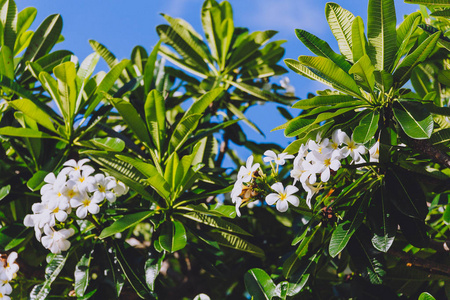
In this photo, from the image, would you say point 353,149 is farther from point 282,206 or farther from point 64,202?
point 64,202

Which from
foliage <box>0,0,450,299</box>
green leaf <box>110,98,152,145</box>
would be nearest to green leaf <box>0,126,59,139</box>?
foliage <box>0,0,450,299</box>

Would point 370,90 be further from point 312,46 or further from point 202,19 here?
point 202,19

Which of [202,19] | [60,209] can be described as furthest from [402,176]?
[202,19]

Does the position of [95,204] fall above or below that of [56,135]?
below

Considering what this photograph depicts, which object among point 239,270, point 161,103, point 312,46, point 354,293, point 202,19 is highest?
point 202,19

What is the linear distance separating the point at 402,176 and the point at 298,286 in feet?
1.77

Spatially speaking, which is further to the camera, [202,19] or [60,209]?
[202,19]

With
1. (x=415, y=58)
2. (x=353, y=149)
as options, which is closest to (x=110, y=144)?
(x=353, y=149)

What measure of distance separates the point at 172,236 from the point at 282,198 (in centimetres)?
47

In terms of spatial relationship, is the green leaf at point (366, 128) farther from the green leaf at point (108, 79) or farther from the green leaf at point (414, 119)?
the green leaf at point (108, 79)

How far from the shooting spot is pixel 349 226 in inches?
68.5

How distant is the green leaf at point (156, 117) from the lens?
2.19 m

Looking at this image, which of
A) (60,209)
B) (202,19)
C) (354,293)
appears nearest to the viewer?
(60,209)

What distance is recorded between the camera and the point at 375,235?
1.72 m
